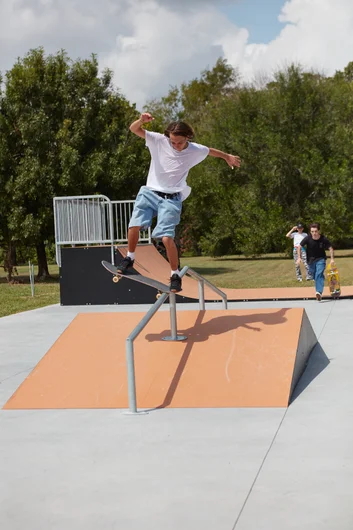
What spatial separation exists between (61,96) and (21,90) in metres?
1.42

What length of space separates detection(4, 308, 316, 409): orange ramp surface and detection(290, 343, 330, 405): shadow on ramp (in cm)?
9

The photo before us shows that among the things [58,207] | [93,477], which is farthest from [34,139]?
[93,477]

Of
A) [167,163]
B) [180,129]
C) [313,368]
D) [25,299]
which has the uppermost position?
[180,129]

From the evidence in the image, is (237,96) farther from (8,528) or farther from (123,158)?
(8,528)

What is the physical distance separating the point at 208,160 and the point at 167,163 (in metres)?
37.2

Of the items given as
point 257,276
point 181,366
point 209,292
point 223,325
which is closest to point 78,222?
point 209,292

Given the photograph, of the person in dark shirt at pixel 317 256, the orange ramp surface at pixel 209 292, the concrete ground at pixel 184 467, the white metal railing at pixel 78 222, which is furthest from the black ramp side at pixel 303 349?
the white metal railing at pixel 78 222

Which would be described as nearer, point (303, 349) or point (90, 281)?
point (303, 349)

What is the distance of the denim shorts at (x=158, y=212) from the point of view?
752 cm

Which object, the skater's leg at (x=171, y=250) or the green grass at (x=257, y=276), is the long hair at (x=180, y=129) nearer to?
the skater's leg at (x=171, y=250)

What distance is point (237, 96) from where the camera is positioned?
45.8m

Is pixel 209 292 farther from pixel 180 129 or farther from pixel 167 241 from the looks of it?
pixel 180 129

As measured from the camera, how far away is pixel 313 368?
25.8ft

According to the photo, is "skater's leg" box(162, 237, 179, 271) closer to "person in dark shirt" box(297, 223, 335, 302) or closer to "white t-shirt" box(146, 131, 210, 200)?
"white t-shirt" box(146, 131, 210, 200)
